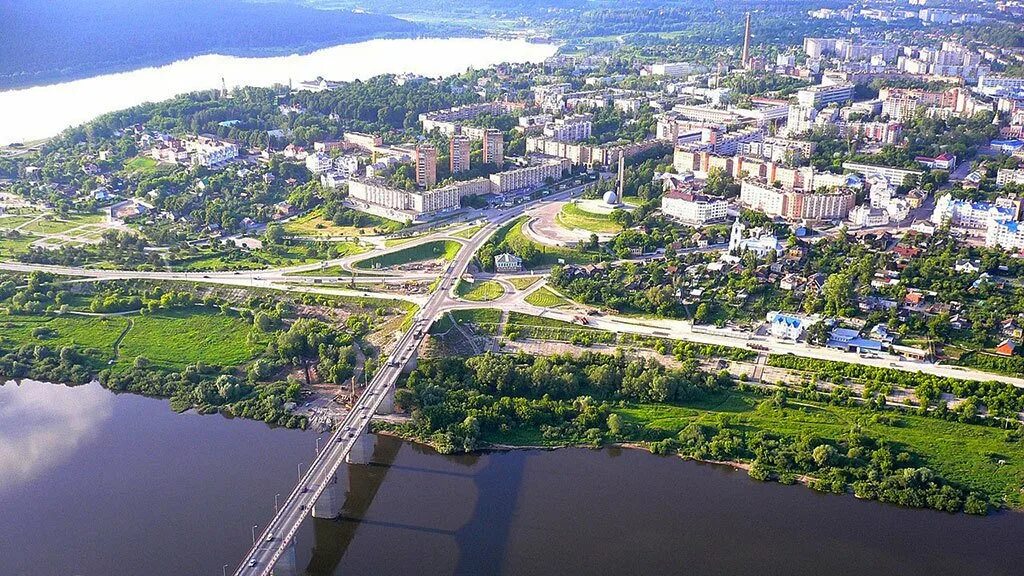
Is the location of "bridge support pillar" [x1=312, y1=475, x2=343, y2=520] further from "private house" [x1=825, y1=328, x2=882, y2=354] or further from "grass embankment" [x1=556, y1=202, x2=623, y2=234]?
"grass embankment" [x1=556, y1=202, x2=623, y2=234]

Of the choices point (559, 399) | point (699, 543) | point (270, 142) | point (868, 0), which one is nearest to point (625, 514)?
point (699, 543)

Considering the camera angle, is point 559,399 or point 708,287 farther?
point 708,287

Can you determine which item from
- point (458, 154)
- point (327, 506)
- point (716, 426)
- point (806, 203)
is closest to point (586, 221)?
point (806, 203)

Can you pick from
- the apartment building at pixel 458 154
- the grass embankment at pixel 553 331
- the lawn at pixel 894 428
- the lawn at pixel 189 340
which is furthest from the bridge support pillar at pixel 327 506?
the apartment building at pixel 458 154

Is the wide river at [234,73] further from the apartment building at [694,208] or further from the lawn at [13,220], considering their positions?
the apartment building at [694,208]

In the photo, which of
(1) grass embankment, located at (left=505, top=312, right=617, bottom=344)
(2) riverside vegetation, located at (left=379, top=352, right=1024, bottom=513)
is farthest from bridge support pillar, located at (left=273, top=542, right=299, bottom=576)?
(1) grass embankment, located at (left=505, top=312, right=617, bottom=344)

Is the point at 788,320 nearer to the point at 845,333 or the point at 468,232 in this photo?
the point at 845,333

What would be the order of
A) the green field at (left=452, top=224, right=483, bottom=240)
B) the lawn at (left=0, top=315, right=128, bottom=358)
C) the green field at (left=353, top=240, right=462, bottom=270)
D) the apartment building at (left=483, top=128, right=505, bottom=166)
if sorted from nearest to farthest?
the lawn at (left=0, top=315, right=128, bottom=358) → the green field at (left=353, top=240, right=462, bottom=270) → the green field at (left=452, top=224, right=483, bottom=240) → the apartment building at (left=483, top=128, right=505, bottom=166)

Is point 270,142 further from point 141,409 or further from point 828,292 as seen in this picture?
point 828,292
